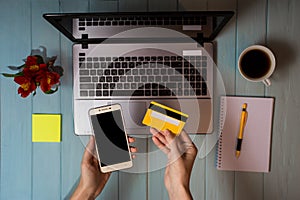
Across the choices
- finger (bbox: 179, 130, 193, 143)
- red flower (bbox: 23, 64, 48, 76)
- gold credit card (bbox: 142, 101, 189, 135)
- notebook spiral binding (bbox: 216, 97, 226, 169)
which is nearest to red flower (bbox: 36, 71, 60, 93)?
red flower (bbox: 23, 64, 48, 76)

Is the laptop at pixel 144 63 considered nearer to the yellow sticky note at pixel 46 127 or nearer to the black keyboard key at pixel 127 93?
the black keyboard key at pixel 127 93

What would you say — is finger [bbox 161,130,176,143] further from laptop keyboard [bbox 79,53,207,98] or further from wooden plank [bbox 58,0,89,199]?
wooden plank [bbox 58,0,89,199]

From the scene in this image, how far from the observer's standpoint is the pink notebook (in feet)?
3.55

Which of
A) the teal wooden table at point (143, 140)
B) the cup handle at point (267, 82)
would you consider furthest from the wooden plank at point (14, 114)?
the cup handle at point (267, 82)

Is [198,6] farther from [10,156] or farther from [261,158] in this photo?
[10,156]

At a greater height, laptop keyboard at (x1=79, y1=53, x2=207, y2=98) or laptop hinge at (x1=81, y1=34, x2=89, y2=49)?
laptop hinge at (x1=81, y1=34, x2=89, y2=49)

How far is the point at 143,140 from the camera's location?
110 centimetres

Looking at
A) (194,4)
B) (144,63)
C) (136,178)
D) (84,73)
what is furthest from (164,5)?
(136,178)

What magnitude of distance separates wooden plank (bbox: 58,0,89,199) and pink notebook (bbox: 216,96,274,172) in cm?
44

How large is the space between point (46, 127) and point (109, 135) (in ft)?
0.74

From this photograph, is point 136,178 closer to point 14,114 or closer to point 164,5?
point 14,114

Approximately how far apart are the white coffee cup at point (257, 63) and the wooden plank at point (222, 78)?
5 centimetres

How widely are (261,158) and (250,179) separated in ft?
0.24

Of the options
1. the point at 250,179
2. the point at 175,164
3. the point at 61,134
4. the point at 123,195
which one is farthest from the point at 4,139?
the point at 250,179
